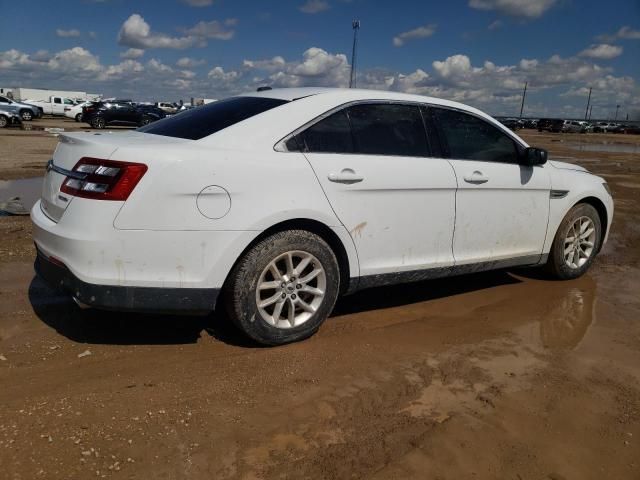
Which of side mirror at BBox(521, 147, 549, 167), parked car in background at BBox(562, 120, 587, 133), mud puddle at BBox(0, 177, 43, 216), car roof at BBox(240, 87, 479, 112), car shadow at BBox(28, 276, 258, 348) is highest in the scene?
parked car in background at BBox(562, 120, 587, 133)

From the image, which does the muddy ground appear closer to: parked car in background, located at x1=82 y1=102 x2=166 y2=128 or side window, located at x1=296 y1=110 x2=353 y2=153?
side window, located at x1=296 y1=110 x2=353 y2=153

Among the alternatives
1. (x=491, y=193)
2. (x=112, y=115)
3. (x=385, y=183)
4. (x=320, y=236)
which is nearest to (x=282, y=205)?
(x=320, y=236)

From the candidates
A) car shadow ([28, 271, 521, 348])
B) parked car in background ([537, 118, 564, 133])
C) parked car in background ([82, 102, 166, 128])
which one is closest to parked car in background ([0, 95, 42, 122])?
parked car in background ([82, 102, 166, 128])

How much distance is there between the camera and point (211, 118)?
3742 mm

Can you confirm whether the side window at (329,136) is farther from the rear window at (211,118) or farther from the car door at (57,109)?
the car door at (57,109)

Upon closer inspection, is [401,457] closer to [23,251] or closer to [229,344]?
[229,344]

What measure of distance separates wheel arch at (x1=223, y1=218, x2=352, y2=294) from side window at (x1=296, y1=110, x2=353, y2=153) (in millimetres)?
470

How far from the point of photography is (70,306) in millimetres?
4148

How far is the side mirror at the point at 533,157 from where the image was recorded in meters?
4.71

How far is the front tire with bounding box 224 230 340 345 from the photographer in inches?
132

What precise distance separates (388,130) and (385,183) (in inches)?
17.0

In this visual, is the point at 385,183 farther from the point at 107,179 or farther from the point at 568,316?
the point at 568,316

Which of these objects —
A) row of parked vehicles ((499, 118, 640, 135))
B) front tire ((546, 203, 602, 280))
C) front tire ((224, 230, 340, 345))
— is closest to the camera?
front tire ((224, 230, 340, 345))

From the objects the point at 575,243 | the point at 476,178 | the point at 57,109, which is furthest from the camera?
the point at 57,109
